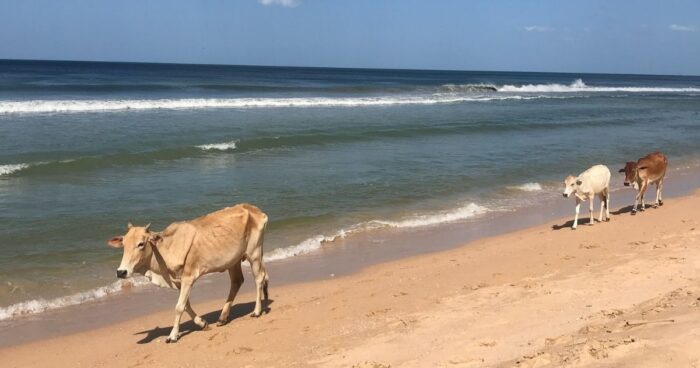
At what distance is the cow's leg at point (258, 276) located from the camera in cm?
823

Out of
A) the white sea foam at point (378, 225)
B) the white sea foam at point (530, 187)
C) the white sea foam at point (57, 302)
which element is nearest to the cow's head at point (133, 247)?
the white sea foam at point (57, 302)

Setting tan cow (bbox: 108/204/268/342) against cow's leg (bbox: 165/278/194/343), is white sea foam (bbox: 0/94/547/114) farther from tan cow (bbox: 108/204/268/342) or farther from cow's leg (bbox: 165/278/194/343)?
cow's leg (bbox: 165/278/194/343)

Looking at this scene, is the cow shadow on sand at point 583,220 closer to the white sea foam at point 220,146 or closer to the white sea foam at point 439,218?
the white sea foam at point 439,218

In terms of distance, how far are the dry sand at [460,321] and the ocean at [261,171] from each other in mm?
1876

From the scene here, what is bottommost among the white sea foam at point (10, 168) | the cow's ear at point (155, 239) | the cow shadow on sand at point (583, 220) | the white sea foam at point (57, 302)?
the white sea foam at point (57, 302)

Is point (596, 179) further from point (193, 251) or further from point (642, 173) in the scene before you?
point (193, 251)

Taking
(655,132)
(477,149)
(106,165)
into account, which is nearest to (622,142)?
(655,132)

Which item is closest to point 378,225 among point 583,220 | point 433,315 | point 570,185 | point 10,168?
point 570,185

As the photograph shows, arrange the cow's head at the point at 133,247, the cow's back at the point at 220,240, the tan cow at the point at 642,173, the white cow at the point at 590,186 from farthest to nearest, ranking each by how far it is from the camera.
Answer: the tan cow at the point at 642,173 < the white cow at the point at 590,186 < the cow's back at the point at 220,240 < the cow's head at the point at 133,247

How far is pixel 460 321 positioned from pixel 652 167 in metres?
9.60

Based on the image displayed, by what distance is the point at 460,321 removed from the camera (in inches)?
273

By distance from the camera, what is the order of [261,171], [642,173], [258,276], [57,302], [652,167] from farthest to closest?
[261,171] → [652,167] → [642,173] → [57,302] → [258,276]

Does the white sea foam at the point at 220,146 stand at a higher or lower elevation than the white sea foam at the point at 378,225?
higher

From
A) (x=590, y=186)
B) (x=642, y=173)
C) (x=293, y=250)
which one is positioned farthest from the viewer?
(x=642, y=173)
